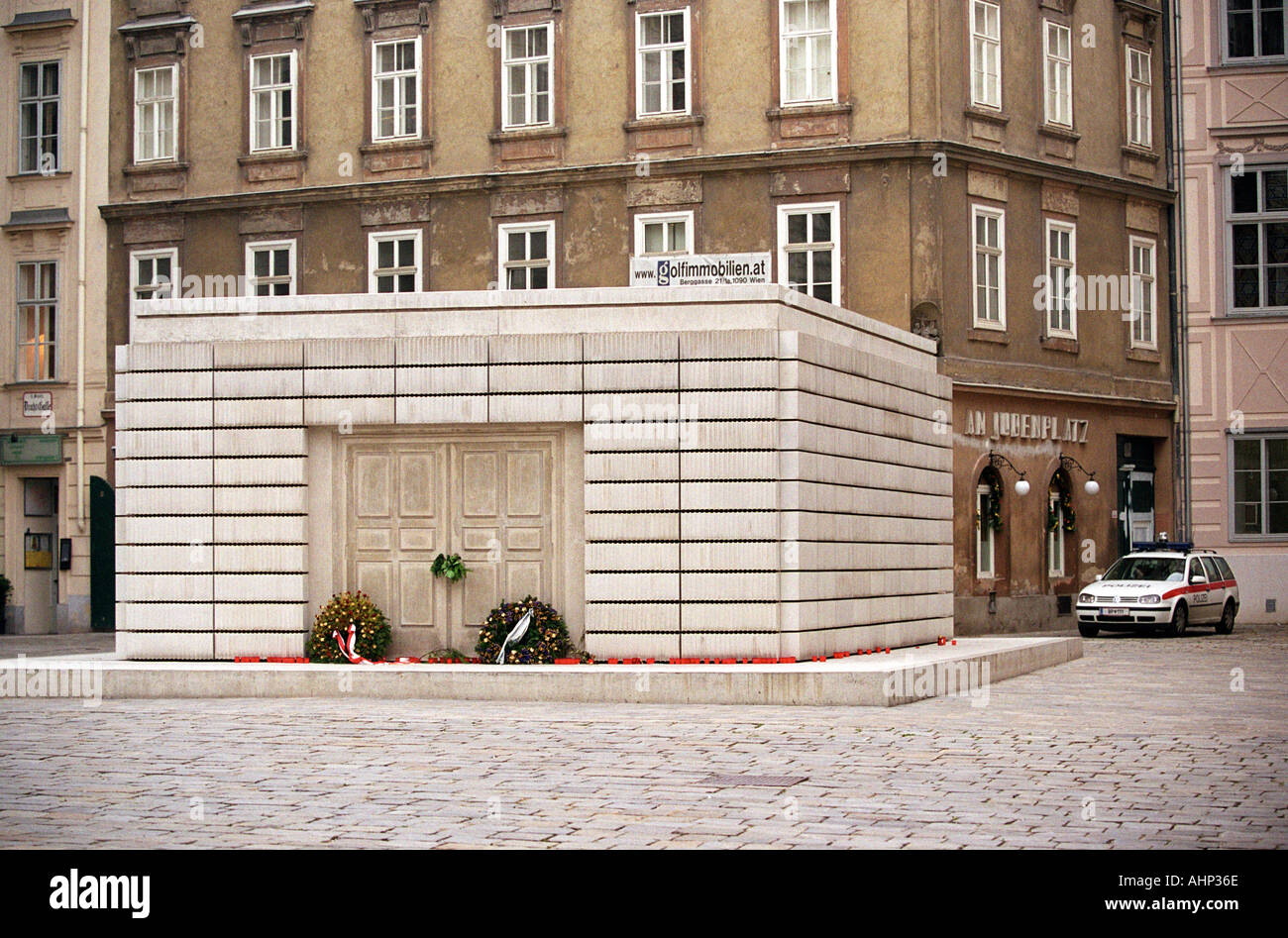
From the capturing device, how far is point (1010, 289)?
3472 cm

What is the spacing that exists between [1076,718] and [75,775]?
29.5ft

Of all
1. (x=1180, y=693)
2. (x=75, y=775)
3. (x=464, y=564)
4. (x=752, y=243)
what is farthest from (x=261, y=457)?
(x=752, y=243)

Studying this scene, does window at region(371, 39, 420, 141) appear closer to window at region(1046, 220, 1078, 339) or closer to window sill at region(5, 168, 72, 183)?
window sill at region(5, 168, 72, 183)

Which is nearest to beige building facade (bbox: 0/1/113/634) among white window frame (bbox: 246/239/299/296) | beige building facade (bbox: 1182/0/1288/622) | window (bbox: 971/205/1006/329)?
white window frame (bbox: 246/239/299/296)

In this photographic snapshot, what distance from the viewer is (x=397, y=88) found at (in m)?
36.7

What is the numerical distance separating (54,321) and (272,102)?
6.65 meters

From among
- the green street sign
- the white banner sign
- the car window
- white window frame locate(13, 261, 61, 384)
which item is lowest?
the car window

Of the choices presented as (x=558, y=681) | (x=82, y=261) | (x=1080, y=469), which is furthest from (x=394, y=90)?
(x=558, y=681)

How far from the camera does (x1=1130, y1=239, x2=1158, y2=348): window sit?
124ft

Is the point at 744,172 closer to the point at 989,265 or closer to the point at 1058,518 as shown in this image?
the point at 989,265

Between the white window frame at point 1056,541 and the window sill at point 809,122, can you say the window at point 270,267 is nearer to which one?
the window sill at point 809,122

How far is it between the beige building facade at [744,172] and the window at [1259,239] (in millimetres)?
1474

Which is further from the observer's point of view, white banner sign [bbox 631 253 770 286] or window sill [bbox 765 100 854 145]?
window sill [bbox 765 100 854 145]

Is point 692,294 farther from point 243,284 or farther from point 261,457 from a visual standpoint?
point 243,284
